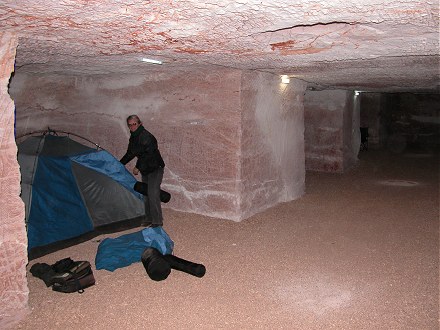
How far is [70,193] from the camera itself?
4.92 m

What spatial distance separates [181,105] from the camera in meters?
5.99

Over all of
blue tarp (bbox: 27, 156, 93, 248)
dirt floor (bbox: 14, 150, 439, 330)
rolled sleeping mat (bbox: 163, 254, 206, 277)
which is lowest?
dirt floor (bbox: 14, 150, 439, 330)

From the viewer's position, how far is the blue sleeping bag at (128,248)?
4.12 metres

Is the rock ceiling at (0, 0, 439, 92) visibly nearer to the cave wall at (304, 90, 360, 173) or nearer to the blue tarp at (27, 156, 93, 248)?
the blue tarp at (27, 156, 93, 248)

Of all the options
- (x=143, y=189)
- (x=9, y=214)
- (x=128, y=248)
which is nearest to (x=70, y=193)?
(x=143, y=189)

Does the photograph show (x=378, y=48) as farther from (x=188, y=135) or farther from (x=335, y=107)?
(x=335, y=107)

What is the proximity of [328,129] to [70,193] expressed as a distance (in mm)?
7158

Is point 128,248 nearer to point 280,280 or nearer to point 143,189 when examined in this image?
point 143,189

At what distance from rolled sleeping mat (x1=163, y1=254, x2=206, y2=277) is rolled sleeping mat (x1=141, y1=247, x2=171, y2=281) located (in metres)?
0.07

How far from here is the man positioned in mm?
5316

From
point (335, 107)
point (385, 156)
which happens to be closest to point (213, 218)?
point (335, 107)

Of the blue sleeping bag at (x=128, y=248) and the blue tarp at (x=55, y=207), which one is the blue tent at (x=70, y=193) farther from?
the blue sleeping bag at (x=128, y=248)

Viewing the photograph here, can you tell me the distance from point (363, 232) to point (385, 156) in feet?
30.6

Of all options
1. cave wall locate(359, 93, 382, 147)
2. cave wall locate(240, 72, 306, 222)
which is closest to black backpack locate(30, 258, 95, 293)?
cave wall locate(240, 72, 306, 222)
